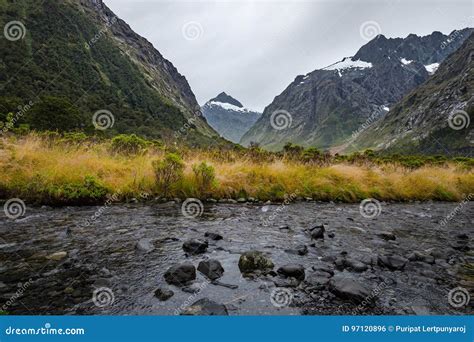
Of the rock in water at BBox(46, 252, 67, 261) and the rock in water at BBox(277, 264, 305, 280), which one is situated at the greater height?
the rock in water at BBox(277, 264, 305, 280)

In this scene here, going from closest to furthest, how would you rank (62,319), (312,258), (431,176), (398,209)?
(62,319), (312,258), (398,209), (431,176)

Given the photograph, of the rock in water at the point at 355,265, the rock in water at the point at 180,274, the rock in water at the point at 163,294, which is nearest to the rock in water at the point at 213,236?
the rock in water at the point at 180,274

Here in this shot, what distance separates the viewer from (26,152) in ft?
33.8

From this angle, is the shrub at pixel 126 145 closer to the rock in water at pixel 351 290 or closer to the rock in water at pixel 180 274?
the rock in water at pixel 180 274

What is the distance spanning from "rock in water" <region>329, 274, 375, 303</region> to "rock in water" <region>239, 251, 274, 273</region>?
1.03 meters

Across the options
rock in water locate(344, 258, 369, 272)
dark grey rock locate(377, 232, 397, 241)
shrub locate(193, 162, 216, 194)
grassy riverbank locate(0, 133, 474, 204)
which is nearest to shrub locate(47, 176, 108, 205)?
grassy riverbank locate(0, 133, 474, 204)

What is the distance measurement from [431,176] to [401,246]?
12005 millimetres

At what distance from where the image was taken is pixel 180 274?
4.29 metres

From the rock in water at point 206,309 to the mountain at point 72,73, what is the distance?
2239 inches

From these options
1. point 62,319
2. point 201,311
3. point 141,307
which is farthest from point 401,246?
point 62,319

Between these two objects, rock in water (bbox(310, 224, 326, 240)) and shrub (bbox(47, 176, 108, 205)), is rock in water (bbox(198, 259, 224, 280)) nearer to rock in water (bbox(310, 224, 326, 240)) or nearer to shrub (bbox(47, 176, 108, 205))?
rock in water (bbox(310, 224, 326, 240))

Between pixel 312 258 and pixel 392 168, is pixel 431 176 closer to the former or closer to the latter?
Answer: pixel 392 168

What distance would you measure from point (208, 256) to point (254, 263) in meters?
0.89

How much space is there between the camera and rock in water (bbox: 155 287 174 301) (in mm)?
3789
